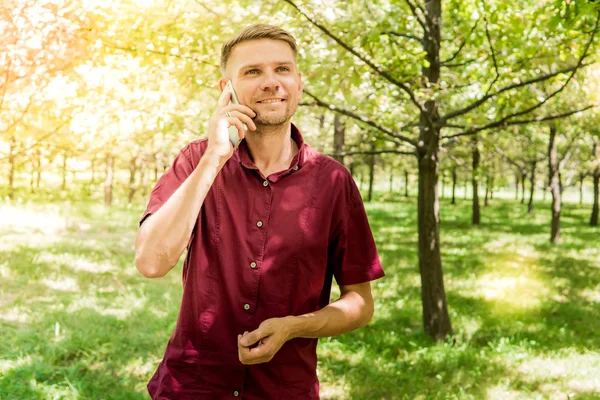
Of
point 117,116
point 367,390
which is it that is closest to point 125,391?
point 367,390

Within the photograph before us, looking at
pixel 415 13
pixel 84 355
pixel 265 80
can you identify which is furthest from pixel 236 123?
pixel 84 355

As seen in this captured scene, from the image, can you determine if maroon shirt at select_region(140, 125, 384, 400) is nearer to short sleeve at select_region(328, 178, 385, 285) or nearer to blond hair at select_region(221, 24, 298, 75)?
short sleeve at select_region(328, 178, 385, 285)

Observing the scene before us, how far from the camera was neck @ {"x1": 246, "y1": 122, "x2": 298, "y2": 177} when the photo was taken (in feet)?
6.48

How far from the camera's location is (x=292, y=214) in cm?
190

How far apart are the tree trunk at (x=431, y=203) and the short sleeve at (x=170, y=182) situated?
4.54 meters

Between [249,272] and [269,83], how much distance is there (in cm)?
63

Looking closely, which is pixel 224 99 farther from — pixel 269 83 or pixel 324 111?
pixel 324 111

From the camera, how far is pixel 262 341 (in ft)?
5.30

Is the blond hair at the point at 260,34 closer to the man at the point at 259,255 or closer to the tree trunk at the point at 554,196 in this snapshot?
the man at the point at 259,255

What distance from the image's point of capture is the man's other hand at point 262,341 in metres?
1.58

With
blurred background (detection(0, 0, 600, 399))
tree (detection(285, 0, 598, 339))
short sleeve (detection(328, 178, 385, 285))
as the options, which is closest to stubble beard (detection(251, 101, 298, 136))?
short sleeve (detection(328, 178, 385, 285))

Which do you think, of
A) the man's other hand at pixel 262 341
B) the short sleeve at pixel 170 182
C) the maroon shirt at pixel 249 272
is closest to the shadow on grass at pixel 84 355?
the maroon shirt at pixel 249 272

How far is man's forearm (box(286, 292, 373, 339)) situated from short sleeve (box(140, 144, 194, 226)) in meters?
0.54

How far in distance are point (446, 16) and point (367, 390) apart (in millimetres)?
5188
